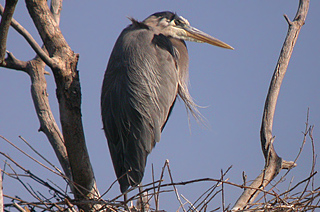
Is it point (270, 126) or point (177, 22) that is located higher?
point (177, 22)

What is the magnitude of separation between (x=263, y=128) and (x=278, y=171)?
262mm

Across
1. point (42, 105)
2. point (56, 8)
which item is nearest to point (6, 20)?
point (42, 105)

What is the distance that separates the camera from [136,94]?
3.61 metres

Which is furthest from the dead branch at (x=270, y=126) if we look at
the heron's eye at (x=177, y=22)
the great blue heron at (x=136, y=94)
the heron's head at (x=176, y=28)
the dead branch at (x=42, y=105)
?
the heron's eye at (x=177, y=22)

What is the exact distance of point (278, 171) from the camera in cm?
291

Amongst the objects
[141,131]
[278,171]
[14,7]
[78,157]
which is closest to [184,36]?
[141,131]

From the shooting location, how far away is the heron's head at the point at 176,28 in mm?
4301

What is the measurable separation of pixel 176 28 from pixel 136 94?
1.04 meters

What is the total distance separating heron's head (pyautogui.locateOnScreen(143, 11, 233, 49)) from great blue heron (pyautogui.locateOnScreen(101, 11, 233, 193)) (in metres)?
0.19

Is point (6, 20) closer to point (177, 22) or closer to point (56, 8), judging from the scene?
point (56, 8)

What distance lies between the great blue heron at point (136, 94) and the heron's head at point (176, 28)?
188 mm

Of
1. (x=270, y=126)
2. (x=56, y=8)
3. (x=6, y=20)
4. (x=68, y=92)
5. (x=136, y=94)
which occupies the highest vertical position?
(x=56, y=8)

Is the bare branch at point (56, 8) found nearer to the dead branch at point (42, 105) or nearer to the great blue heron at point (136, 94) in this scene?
the dead branch at point (42, 105)

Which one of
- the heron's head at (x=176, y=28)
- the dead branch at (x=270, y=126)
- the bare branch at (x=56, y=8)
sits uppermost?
the heron's head at (x=176, y=28)
